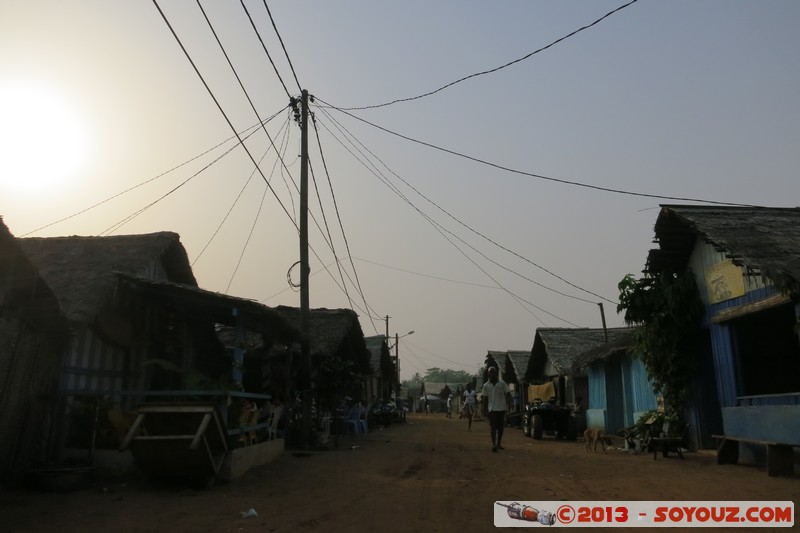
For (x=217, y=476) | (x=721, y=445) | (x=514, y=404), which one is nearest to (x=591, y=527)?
(x=217, y=476)

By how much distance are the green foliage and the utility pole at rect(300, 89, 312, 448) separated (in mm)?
7675

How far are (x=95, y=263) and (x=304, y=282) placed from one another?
200 inches

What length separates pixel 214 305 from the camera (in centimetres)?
1127

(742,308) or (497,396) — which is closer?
(742,308)

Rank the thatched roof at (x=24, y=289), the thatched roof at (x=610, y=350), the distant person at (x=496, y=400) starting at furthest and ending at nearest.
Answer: the thatched roof at (x=610, y=350)
the distant person at (x=496, y=400)
the thatched roof at (x=24, y=289)

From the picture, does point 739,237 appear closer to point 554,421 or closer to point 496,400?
point 496,400

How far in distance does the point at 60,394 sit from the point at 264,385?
5934 millimetres

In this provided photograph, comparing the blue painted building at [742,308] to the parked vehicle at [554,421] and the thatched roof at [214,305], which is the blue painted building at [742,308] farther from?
the thatched roof at [214,305]

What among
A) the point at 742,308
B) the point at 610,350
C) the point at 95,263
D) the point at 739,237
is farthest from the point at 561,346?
the point at 95,263

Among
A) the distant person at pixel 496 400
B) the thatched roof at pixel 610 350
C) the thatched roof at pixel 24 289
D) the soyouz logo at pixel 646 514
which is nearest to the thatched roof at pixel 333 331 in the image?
the distant person at pixel 496 400

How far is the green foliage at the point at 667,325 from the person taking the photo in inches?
529

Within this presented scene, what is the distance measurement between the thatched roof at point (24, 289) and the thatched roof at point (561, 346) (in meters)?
20.2

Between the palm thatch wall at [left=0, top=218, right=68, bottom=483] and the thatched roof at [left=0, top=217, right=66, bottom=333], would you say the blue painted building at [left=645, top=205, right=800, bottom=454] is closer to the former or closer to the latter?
the thatched roof at [left=0, top=217, right=66, bottom=333]

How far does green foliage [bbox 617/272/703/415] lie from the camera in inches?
529
